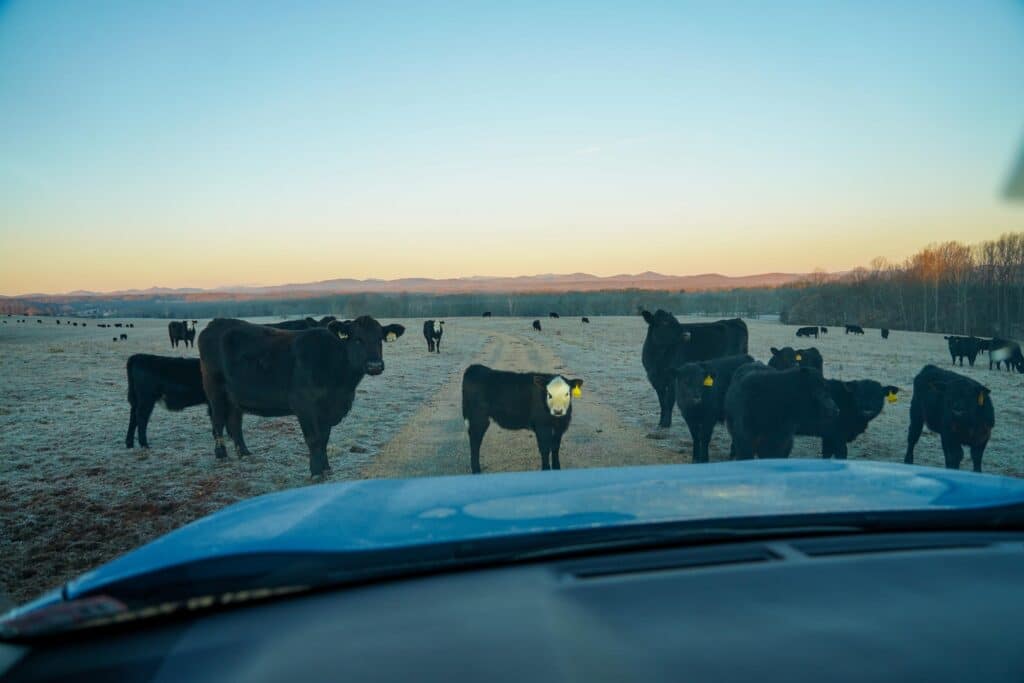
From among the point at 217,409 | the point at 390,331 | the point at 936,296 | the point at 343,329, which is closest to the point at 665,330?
the point at 390,331

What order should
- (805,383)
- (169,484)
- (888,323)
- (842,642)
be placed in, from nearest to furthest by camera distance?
(842,642) < (169,484) < (805,383) < (888,323)

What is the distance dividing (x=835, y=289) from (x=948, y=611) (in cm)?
7787

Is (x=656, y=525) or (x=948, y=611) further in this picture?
(x=656, y=525)

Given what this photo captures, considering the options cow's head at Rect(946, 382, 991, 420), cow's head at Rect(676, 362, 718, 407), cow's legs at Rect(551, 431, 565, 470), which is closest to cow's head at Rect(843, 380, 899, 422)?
cow's head at Rect(946, 382, 991, 420)

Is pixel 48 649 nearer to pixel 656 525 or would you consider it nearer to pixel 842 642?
pixel 656 525

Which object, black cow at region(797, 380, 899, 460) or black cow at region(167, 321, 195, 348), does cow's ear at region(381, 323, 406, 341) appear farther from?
black cow at region(167, 321, 195, 348)

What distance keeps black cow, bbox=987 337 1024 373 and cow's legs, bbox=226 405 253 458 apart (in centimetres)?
2749

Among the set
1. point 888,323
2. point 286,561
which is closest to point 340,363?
point 286,561

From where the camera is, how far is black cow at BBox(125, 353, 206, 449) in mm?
9992

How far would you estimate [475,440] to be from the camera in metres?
8.66

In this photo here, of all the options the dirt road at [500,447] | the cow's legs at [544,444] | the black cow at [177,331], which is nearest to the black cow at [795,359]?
the dirt road at [500,447]

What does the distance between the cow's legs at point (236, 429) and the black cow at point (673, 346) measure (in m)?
7.57

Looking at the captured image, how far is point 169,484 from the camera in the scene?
7582 mm

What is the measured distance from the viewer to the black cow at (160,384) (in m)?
9.99
